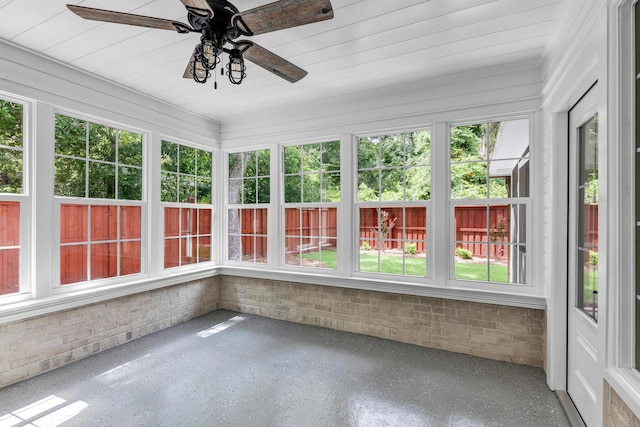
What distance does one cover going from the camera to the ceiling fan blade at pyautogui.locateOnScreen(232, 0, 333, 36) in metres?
1.50

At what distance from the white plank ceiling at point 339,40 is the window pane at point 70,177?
35.5 inches

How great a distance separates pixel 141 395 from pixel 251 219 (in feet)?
8.31

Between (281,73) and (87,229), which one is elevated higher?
(281,73)

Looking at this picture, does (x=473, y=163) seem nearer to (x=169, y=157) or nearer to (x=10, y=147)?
(x=169, y=157)

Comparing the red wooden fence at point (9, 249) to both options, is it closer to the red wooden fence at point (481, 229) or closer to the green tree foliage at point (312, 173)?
the green tree foliage at point (312, 173)

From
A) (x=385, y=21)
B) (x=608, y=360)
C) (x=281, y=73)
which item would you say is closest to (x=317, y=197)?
(x=281, y=73)

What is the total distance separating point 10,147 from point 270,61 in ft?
7.76

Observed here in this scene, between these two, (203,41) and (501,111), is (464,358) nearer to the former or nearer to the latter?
(501,111)

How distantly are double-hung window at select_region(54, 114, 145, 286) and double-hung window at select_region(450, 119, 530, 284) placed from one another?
3508mm

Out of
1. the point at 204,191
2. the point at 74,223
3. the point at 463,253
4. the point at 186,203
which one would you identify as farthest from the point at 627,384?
the point at 204,191

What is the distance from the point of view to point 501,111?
9.96ft

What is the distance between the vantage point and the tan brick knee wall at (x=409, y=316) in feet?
9.79

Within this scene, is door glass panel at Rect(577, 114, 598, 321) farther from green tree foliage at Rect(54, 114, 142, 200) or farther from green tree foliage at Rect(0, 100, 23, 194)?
green tree foliage at Rect(0, 100, 23, 194)

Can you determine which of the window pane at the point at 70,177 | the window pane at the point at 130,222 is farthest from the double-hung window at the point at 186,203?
the window pane at the point at 70,177
